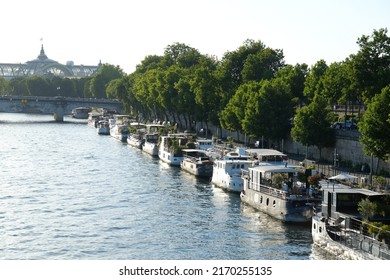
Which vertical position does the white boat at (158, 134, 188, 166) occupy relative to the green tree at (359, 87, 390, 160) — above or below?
below

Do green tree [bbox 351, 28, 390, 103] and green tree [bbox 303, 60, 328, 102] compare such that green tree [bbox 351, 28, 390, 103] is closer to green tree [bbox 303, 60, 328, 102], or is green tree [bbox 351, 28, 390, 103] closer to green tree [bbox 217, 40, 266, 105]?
green tree [bbox 303, 60, 328, 102]

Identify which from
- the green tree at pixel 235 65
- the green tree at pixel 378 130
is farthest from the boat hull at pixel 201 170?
the green tree at pixel 235 65

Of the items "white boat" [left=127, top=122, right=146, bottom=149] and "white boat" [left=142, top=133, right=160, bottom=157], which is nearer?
"white boat" [left=142, top=133, right=160, bottom=157]

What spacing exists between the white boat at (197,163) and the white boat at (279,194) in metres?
14.1

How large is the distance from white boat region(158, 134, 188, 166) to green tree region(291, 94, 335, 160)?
609 inches

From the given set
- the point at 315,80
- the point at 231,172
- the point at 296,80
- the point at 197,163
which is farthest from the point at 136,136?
the point at 231,172

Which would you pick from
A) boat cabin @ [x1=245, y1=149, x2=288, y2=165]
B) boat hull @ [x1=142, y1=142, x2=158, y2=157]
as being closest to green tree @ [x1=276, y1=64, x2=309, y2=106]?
boat hull @ [x1=142, y1=142, x2=158, y2=157]

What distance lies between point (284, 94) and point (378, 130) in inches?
1233

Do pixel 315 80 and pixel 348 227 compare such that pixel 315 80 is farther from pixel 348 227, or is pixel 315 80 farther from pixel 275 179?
pixel 348 227

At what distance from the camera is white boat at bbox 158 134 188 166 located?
8869 cm

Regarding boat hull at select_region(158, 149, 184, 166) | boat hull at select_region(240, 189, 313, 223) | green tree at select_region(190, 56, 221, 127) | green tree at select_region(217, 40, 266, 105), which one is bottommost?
boat hull at select_region(240, 189, 313, 223)

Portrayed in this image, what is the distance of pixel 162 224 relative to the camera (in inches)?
2023

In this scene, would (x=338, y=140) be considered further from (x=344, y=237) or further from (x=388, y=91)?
(x=344, y=237)

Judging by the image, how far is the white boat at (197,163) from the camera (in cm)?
7631
